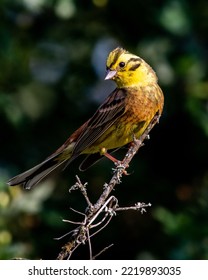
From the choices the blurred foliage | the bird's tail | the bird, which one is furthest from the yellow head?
the blurred foliage

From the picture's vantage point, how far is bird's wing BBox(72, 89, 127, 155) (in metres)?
6.38

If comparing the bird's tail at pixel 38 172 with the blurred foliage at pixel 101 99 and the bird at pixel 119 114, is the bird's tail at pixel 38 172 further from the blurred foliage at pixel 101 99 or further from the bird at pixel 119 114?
the blurred foliage at pixel 101 99

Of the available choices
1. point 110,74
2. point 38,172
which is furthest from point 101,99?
point 38,172

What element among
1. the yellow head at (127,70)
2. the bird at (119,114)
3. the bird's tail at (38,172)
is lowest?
the bird's tail at (38,172)

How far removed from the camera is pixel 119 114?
6445 mm

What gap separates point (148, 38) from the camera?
30.8 ft

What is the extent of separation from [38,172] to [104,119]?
722 mm

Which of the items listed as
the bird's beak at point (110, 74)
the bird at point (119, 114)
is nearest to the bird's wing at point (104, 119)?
the bird at point (119, 114)

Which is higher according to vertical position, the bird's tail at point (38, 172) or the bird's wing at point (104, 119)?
the bird's wing at point (104, 119)

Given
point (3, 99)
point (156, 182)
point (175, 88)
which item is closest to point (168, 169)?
point (156, 182)

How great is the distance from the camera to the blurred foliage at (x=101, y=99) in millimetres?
9117

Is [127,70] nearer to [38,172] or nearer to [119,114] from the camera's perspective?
[119,114]

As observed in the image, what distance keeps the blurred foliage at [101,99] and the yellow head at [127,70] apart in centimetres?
238

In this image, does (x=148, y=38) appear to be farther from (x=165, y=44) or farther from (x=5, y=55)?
(x=5, y=55)
